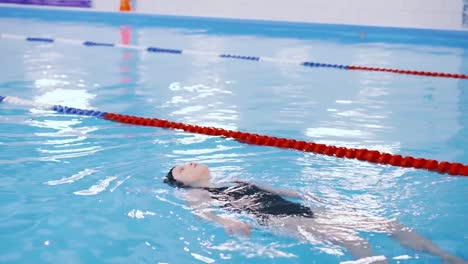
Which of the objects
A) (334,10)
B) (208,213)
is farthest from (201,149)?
(334,10)

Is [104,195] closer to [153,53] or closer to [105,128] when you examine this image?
[105,128]

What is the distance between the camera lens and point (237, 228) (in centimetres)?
299

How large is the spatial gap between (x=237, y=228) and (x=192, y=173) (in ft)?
1.76

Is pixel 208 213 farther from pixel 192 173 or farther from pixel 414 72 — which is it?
pixel 414 72

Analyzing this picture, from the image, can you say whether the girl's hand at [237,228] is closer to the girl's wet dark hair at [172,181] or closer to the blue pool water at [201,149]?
the blue pool water at [201,149]

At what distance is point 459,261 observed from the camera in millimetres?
2615

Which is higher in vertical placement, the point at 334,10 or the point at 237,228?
the point at 334,10

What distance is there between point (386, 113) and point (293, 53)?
4.72 metres

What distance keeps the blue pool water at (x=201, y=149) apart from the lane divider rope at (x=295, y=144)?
90 mm

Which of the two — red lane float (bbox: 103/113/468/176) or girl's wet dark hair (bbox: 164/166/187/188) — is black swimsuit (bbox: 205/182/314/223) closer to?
girl's wet dark hair (bbox: 164/166/187/188)

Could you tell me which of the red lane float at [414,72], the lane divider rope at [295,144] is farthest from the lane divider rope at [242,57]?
the lane divider rope at [295,144]

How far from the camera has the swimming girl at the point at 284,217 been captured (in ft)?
9.25

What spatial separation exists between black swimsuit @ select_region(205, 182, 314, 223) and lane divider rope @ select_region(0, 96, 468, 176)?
3.87 ft

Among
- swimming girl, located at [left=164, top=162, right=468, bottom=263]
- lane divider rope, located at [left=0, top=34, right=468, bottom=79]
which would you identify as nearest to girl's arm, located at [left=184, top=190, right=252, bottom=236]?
swimming girl, located at [left=164, top=162, right=468, bottom=263]
